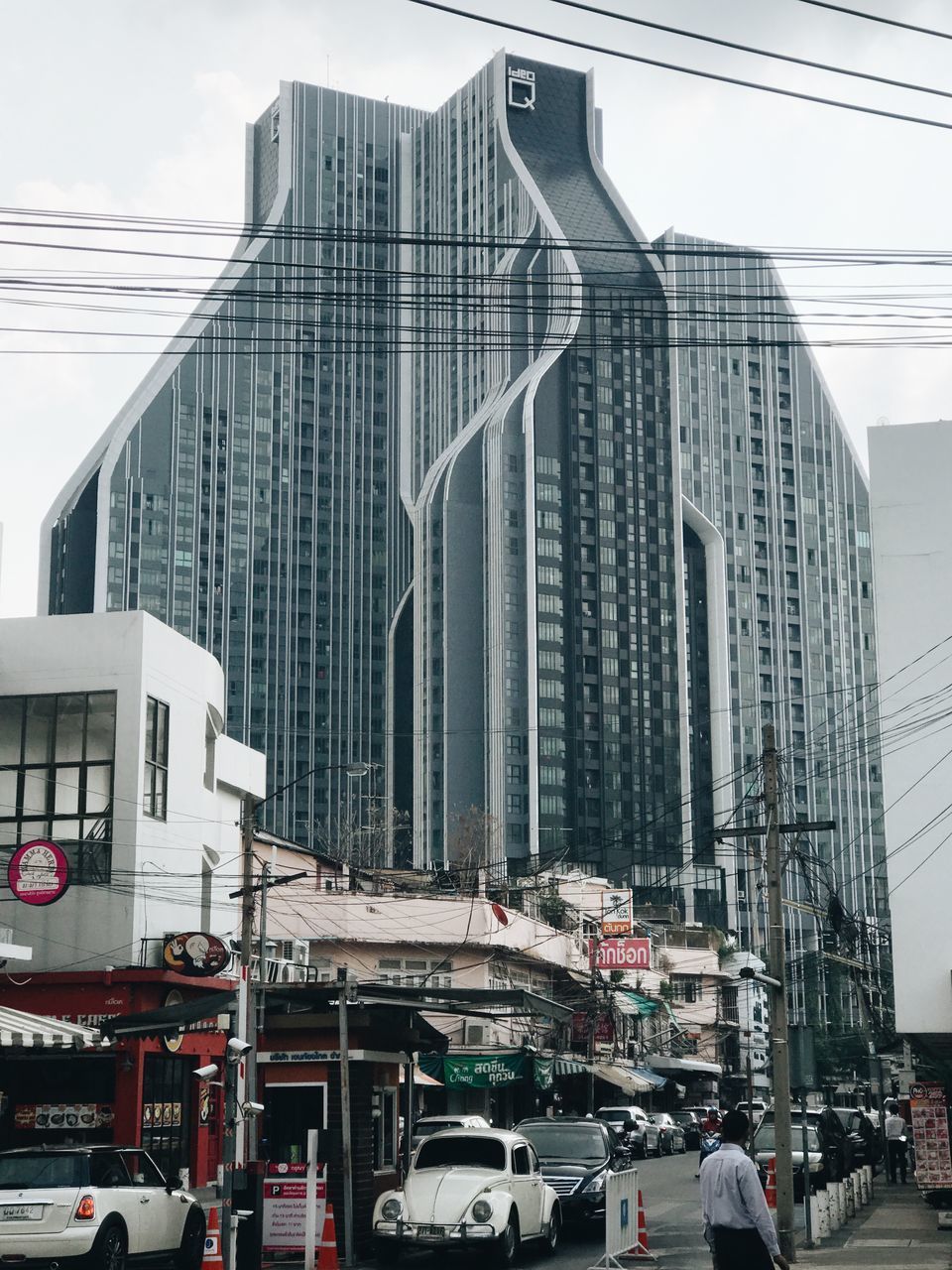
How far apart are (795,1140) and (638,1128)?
21148 mm

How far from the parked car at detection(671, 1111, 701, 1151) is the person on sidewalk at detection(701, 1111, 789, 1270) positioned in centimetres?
4824

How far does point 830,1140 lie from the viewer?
3334cm

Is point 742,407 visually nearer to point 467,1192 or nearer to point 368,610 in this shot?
point 368,610

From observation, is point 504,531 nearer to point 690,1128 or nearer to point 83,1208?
point 690,1128

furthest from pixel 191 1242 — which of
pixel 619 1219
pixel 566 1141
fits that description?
pixel 566 1141

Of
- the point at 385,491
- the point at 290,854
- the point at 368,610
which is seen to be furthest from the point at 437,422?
the point at 290,854

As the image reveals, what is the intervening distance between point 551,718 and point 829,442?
52.6m

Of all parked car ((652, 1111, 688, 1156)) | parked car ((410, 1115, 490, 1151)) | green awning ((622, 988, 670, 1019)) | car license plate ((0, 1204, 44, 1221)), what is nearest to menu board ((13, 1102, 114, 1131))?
parked car ((410, 1115, 490, 1151))

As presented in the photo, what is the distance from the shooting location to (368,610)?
16975 centimetres

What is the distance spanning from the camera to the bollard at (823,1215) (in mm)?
23641

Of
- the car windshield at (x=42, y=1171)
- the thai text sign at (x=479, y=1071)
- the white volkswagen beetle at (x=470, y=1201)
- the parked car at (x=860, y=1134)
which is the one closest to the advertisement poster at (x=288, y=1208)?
the white volkswagen beetle at (x=470, y=1201)

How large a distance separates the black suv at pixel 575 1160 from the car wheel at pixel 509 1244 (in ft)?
9.04

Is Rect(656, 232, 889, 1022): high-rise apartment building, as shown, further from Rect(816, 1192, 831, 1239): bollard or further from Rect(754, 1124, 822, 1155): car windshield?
Rect(816, 1192, 831, 1239): bollard

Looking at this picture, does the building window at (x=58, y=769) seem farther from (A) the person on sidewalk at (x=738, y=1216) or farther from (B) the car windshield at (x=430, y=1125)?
(A) the person on sidewalk at (x=738, y=1216)
